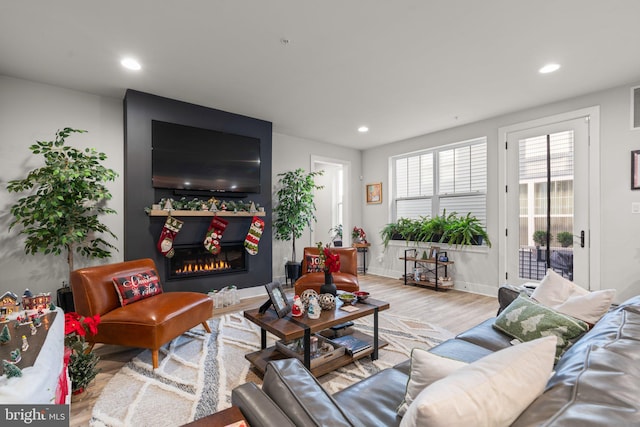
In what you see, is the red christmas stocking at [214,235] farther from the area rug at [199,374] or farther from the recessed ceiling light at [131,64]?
the recessed ceiling light at [131,64]

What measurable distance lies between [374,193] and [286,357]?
443cm

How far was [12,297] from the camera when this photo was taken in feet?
6.33

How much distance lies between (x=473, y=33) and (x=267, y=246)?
3.48 meters

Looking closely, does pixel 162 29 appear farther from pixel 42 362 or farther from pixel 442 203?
pixel 442 203

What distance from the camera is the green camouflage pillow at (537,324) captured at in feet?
4.97

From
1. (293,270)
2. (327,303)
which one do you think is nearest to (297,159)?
(293,270)

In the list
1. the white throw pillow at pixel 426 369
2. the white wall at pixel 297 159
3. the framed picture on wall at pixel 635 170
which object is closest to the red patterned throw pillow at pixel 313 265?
the white wall at pixel 297 159

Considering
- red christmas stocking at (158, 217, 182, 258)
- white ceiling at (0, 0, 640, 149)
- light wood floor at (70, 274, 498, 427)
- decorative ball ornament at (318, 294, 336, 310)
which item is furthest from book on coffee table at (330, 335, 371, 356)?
white ceiling at (0, 0, 640, 149)

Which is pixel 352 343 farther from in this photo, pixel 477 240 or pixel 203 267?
pixel 477 240

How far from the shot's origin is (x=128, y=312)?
2.32m

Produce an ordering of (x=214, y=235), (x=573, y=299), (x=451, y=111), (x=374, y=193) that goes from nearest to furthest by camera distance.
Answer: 1. (x=573, y=299)
2. (x=214, y=235)
3. (x=451, y=111)
4. (x=374, y=193)

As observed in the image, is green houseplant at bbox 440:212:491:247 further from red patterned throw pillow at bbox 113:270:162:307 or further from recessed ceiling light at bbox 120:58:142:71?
recessed ceiling light at bbox 120:58:142:71

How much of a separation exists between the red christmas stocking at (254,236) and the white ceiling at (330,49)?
1.59 m

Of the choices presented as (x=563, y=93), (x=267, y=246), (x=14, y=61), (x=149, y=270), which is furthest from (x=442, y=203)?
(x=14, y=61)
